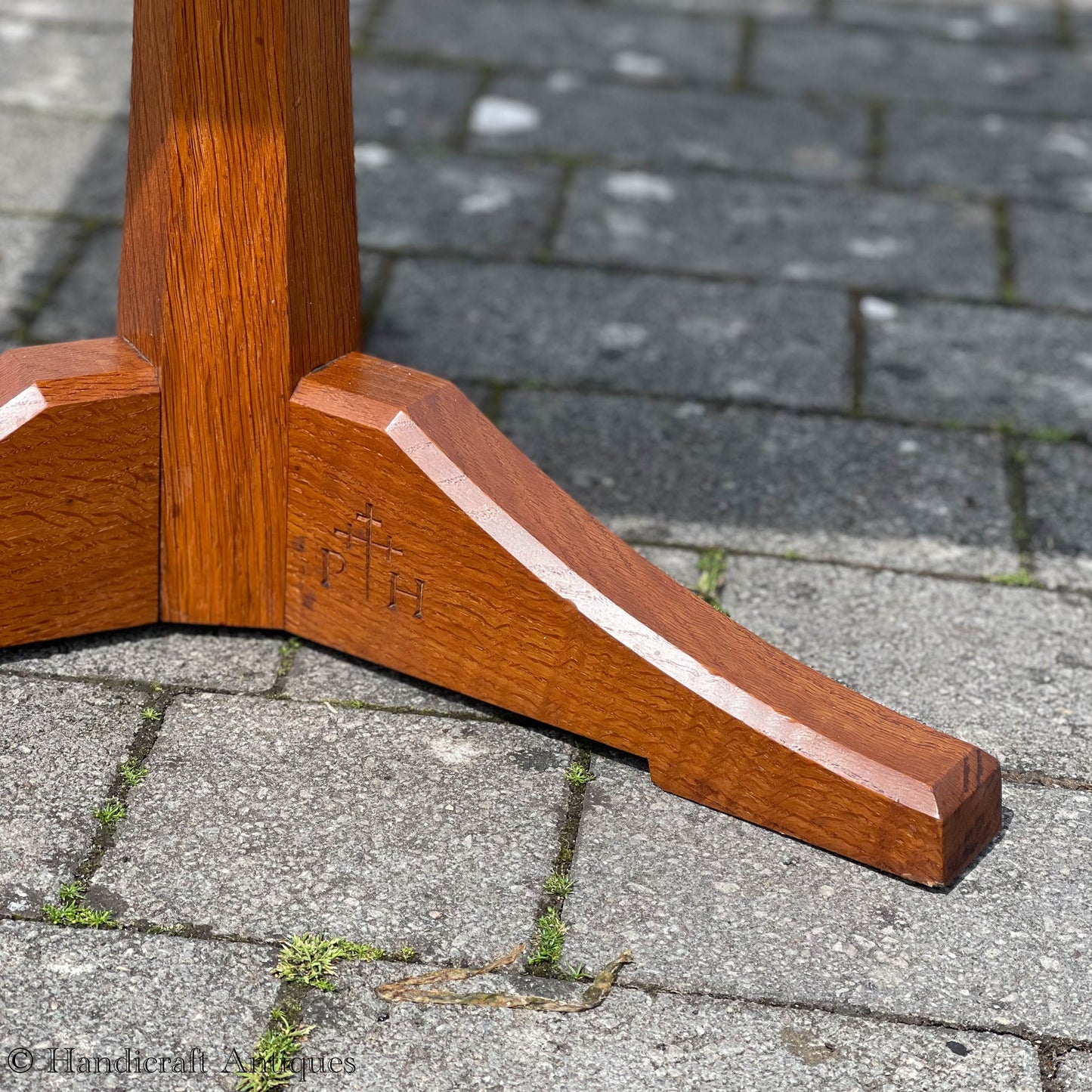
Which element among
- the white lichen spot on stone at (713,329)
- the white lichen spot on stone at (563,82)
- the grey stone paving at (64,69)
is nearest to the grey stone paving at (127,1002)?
the white lichen spot on stone at (713,329)

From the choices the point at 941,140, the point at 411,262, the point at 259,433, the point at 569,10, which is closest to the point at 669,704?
the point at 259,433

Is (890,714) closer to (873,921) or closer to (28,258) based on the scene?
(873,921)

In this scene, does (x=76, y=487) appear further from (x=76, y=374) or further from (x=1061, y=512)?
(x=1061, y=512)

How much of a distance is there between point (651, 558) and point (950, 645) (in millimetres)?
375

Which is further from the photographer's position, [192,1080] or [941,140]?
[941,140]

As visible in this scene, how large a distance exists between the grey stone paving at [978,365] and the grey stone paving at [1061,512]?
0.28ft

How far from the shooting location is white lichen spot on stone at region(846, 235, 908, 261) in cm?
271

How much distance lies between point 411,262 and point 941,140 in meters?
1.18

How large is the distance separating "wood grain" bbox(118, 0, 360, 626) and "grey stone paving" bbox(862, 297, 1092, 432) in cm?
101

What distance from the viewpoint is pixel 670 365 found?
93.7 inches

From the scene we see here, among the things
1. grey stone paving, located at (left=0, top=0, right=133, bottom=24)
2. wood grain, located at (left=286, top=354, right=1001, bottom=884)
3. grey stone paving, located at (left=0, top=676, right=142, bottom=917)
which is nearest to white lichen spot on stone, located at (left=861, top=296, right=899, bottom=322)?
wood grain, located at (left=286, top=354, right=1001, bottom=884)

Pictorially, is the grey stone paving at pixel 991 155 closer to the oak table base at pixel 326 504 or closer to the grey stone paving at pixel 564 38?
the grey stone paving at pixel 564 38


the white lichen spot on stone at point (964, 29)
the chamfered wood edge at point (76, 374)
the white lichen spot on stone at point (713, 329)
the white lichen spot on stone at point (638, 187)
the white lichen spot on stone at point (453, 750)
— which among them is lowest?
the white lichen spot on stone at point (453, 750)

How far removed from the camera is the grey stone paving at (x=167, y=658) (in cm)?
166
